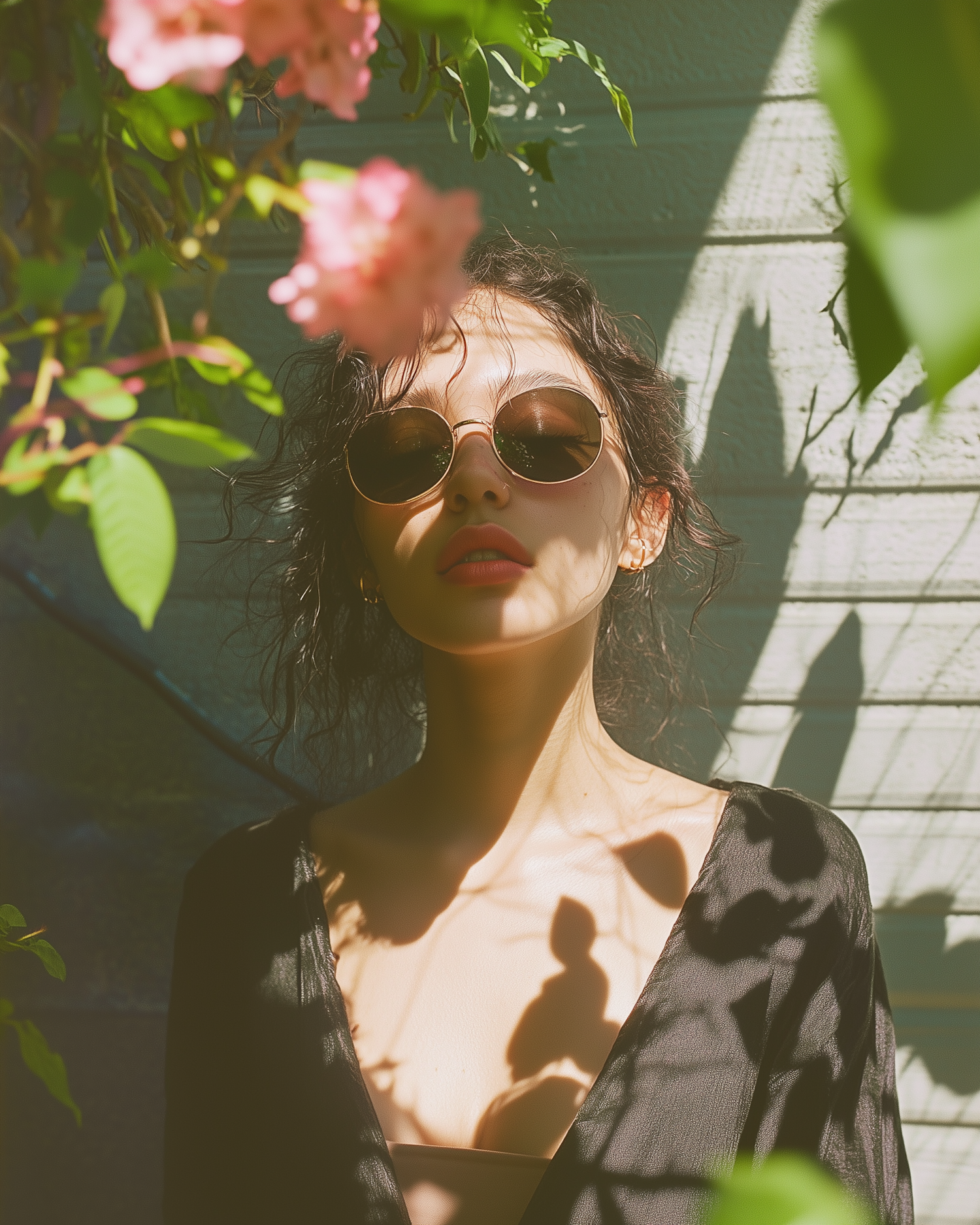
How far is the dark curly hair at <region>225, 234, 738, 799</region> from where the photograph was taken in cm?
133

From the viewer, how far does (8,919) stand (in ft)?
2.87

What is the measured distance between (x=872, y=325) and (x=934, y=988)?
1.85 meters

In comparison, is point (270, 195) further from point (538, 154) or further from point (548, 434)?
point (538, 154)

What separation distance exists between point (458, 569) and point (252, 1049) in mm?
700

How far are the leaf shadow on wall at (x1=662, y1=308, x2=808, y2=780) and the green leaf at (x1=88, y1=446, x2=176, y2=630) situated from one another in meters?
1.46

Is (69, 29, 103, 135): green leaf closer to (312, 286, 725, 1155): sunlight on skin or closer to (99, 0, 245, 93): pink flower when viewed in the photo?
(99, 0, 245, 93): pink flower

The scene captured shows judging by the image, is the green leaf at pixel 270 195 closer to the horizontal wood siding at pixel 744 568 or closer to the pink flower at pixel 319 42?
the pink flower at pixel 319 42

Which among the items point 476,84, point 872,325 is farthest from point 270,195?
point 476,84

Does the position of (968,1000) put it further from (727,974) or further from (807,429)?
Answer: (807,429)

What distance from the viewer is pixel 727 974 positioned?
1.12 meters

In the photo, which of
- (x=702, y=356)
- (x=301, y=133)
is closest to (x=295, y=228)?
(x=301, y=133)

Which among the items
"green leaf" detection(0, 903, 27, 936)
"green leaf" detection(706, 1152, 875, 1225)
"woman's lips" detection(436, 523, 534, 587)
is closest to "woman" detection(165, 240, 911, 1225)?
"woman's lips" detection(436, 523, 534, 587)

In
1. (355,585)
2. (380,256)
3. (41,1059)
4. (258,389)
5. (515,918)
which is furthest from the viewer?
(355,585)

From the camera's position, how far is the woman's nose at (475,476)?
1.07 meters
